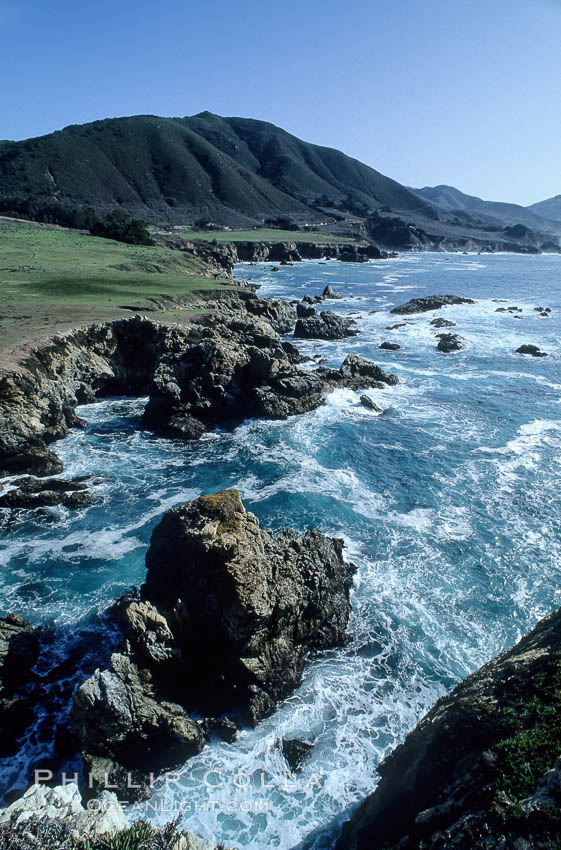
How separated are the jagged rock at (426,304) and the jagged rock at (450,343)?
1735 cm

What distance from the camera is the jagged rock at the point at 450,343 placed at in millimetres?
51469

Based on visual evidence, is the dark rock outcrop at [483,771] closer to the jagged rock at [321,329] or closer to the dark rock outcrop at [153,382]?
the dark rock outcrop at [153,382]

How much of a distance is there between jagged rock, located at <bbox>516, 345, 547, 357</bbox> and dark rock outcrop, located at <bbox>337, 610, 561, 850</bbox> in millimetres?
44359

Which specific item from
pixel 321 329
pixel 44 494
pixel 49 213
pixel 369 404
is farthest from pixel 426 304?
pixel 49 213

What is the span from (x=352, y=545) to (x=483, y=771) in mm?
12997

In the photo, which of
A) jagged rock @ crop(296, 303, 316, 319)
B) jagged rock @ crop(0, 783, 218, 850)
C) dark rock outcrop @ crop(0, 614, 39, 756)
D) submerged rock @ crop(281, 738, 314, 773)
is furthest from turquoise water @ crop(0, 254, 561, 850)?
jagged rock @ crop(296, 303, 316, 319)

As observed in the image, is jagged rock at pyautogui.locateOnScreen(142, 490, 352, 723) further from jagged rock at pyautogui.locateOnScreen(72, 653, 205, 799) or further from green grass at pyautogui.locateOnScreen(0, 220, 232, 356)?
green grass at pyautogui.locateOnScreen(0, 220, 232, 356)

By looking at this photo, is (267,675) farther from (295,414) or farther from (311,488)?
(295,414)

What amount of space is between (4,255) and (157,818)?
6674cm

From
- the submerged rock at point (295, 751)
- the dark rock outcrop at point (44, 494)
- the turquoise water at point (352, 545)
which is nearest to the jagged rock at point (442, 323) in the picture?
the turquoise water at point (352, 545)

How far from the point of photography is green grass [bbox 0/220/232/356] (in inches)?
1459

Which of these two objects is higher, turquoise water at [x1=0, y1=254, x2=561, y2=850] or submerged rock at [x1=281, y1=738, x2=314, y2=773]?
turquoise water at [x1=0, y1=254, x2=561, y2=850]

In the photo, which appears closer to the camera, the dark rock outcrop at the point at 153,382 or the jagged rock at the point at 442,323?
the dark rock outcrop at the point at 153,382

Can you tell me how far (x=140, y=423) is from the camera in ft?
107
